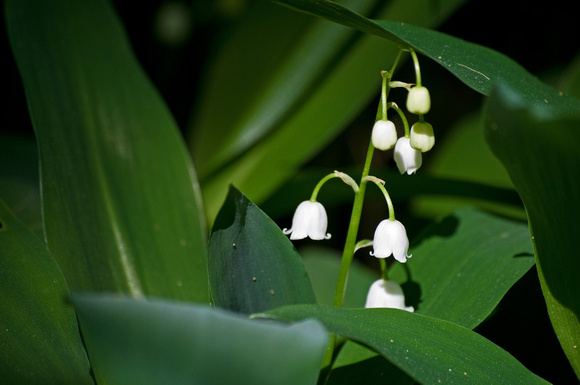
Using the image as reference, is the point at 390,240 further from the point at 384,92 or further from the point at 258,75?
the point at 258,75

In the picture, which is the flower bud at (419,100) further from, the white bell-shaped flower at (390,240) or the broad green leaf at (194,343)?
the broad green leaf at (194,343)

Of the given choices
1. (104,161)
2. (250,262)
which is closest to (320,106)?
(104,161)

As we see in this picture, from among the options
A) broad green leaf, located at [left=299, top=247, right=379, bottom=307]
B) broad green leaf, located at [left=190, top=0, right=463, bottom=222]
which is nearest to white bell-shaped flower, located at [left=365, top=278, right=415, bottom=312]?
broad green leaf, located at [left=299, top=247, right=379, bottom=307]

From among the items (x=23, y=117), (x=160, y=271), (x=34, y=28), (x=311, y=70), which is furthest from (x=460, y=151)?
(x=23, y=117)

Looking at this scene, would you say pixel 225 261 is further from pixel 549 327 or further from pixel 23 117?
pixel 23 117

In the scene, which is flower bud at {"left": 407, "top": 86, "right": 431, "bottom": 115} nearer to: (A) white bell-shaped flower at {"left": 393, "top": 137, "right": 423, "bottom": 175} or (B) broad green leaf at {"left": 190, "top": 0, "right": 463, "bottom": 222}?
(A) white bell-shaped flower at {"left": 393, "top": 137, "right": 423, "bottom": 175}

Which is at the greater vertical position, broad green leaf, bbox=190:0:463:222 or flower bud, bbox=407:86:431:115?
flower bud, bbox=407:86:431:115

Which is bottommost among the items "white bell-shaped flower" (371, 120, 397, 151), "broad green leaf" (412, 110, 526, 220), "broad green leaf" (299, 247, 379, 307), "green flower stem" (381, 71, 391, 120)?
"broad green leaf" (299, 247, 379, 307)
